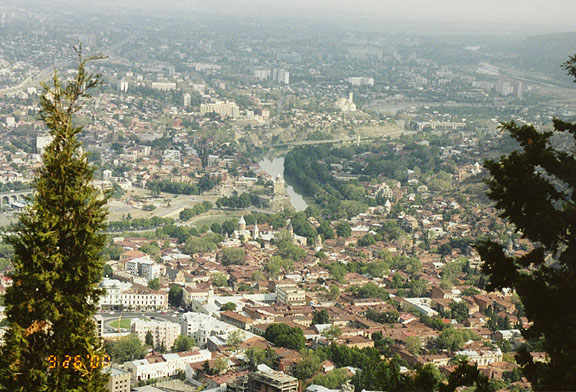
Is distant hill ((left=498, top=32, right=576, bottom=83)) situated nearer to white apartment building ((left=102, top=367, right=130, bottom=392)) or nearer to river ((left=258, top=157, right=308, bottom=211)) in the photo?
river ((left=258, top=157, right=308, bottom=211))

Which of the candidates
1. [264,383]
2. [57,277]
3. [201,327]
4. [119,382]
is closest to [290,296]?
[201,327]

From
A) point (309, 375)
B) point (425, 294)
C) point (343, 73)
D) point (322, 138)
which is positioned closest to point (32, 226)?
point (309, 375)

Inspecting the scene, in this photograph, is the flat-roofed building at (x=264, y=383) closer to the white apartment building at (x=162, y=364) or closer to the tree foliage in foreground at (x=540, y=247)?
the white apartment building at (x=162, y=364)

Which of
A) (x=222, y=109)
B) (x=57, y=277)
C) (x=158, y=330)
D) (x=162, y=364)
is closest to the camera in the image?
(x=57, y=277)

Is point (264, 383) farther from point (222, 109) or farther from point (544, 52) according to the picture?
point (544, 52)

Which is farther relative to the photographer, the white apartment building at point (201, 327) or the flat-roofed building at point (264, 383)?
the white apartment building at point (201, 327)

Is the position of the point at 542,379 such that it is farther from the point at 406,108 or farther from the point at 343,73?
the point at 343,73

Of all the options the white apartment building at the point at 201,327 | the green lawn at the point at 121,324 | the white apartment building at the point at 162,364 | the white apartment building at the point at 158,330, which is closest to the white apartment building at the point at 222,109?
the green lawn at the point at 121,324
